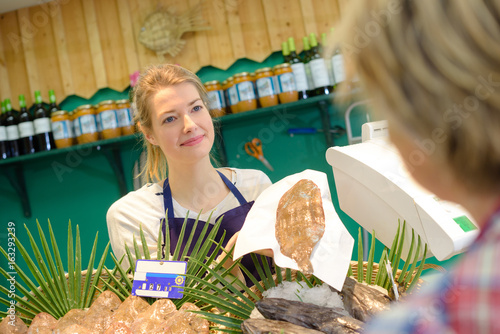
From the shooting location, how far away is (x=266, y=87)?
8.11 ft

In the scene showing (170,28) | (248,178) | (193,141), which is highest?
(170,28)

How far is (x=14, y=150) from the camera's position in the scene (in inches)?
106

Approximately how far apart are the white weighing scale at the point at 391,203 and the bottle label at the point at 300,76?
4.28 ft

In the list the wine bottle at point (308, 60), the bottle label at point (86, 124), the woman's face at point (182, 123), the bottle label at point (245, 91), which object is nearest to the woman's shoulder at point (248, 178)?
the woman's face at point (182, 123)

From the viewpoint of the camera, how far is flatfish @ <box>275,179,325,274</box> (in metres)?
0.83

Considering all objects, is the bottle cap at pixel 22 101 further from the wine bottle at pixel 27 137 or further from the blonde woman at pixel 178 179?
the blonde woman at pixel 178 179

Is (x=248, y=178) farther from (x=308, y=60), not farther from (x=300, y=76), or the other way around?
(x=308, y=60)

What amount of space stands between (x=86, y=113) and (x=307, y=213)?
80.4 inches

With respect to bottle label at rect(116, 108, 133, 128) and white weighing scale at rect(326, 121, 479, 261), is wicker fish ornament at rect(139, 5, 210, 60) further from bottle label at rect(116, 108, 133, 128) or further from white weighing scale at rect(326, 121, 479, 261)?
white weighing scale at rect(326, 121, 479, 261)

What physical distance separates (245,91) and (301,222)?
1.69m

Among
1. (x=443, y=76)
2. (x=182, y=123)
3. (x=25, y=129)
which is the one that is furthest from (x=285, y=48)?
(x=443, y=76)

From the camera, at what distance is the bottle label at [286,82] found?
2449 millimetres

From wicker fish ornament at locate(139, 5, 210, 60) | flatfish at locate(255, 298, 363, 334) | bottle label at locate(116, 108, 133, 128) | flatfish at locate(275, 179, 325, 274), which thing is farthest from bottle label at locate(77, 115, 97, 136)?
flatfish at locate(255, 298, 363, 334)

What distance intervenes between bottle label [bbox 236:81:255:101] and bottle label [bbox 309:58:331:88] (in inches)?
13.8
